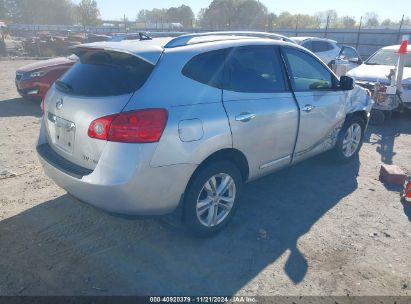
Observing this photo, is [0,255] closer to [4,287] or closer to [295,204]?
[4,287]

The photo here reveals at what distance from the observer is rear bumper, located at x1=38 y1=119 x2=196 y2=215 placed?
265 centimetres

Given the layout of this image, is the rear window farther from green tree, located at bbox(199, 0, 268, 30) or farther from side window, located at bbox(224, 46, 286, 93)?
green tree, located at bbox(199, 0, 268, 30)

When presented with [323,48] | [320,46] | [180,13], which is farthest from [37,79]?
[180,13]

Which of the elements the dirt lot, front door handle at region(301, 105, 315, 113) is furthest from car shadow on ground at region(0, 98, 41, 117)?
front door handle at region(301, 105, 315, 113)

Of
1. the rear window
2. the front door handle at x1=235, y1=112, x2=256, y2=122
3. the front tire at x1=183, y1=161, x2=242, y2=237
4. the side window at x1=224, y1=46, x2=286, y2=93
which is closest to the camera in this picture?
the rear window

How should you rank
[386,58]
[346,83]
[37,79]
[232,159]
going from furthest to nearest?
1. [386,58]
2. [37,79]
3. [346,83]
4. [232,159]

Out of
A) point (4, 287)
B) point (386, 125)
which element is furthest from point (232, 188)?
point (386, 125)

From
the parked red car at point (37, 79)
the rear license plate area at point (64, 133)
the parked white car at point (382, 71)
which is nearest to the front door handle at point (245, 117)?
the rear license plate area at point (64, 133)

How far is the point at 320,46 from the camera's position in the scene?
1337 centimetres

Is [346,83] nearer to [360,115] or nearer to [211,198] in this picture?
[360,115]

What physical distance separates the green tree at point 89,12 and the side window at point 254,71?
72060mm

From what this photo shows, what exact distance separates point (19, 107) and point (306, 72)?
23.6 feet

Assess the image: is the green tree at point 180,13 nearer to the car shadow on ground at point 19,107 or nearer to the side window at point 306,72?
the car shadow on ground at point 19,107

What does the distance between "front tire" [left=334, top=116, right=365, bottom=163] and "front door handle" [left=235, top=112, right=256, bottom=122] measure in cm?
216
